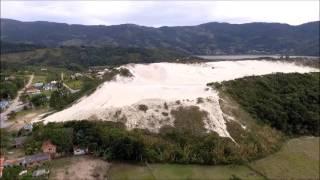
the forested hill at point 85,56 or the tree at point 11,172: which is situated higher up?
the forested hill at point 85,56

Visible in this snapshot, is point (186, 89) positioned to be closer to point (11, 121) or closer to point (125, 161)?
point (125, 161)

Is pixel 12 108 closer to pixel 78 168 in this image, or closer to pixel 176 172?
pixel 78 168

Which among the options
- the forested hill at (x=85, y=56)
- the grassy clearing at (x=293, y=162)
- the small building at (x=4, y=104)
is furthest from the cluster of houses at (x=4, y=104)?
the forested hill at (x=85, y=56)

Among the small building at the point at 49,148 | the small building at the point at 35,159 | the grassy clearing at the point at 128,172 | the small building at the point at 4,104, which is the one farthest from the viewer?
the small building at the point at 4,104

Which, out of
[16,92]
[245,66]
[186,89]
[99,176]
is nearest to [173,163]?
[99,176]

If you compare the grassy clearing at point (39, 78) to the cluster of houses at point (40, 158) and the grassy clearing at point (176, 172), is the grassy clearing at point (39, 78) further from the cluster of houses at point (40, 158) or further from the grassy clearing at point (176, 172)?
the grassy clearing at point (176, 172)

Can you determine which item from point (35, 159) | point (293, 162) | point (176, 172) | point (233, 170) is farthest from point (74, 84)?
Result: point (293, 162)
